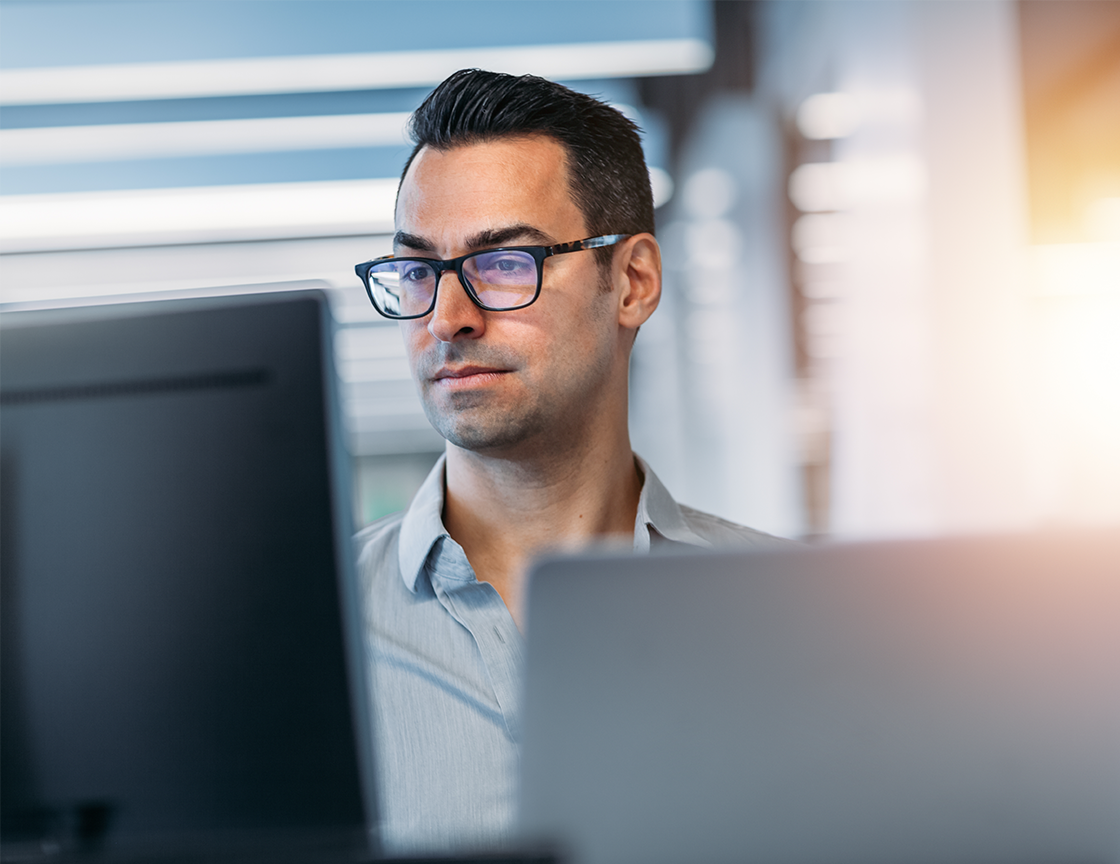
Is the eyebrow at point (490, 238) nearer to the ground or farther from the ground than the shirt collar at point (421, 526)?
farther from the ground

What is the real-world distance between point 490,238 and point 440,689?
1.94 ft

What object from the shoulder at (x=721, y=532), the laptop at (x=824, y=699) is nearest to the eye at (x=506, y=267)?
the shoulder at (x=721, y=532)

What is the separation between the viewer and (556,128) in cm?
150

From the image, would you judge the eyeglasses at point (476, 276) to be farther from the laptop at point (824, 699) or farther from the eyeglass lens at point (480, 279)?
the laptop at point (824, 699)

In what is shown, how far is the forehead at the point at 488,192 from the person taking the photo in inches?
54.8

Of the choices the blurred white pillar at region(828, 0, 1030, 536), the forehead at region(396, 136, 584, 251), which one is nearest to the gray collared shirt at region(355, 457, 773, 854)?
the forehead at region(396, 136, 584, 251)

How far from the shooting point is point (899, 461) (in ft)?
9.00

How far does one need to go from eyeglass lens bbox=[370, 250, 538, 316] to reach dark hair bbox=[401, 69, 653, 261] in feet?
0.56

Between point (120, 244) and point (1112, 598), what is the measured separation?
243 inches

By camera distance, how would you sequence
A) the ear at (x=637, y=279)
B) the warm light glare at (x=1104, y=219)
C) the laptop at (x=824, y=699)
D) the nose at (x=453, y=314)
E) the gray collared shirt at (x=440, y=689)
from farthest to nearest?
1. the warm light glare at (x=1104, y=219)
2. the ear at (x=637, y=279)
3. the nose at (x=453, y=314)
4. the gray collared shirt at (x=440, y=689)
5. the laptop at (x=824, y=699)

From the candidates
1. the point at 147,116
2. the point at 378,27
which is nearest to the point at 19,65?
the point at 147,116

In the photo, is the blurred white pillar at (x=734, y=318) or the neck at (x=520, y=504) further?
the blurred white pillar at (x=734, y=318)

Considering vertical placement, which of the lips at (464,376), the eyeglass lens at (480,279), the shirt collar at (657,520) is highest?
the eyeglass lens at (480,279)

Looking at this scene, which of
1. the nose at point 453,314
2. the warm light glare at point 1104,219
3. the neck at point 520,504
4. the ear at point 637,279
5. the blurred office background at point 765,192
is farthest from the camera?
the blurred office background at point 765,192
